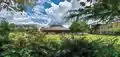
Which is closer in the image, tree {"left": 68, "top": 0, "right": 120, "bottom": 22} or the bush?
tree {"left": 68, "top": 0, "right": 120, "bottom": 22}

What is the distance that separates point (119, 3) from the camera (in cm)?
550

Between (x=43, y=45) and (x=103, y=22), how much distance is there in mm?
2380

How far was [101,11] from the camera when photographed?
5770mm

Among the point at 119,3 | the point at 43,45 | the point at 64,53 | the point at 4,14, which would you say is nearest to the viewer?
the point at 119,3

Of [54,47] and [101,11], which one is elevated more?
[101,11]

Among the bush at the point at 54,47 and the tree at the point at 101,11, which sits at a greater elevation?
the tree at the point at 101,11

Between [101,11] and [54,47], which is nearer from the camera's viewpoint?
[101,11]

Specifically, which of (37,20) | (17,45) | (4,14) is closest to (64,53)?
(17,45)

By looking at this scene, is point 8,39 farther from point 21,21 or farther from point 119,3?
point 21,21

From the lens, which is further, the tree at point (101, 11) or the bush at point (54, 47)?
the bush at point (54, 47)

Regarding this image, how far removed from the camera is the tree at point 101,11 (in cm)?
558

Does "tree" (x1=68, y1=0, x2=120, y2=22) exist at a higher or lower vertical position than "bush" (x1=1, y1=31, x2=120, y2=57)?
higher

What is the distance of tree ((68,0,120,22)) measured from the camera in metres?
5.58

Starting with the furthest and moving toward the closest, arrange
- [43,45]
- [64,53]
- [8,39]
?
[8,39] < [43,45] < [64,53]
